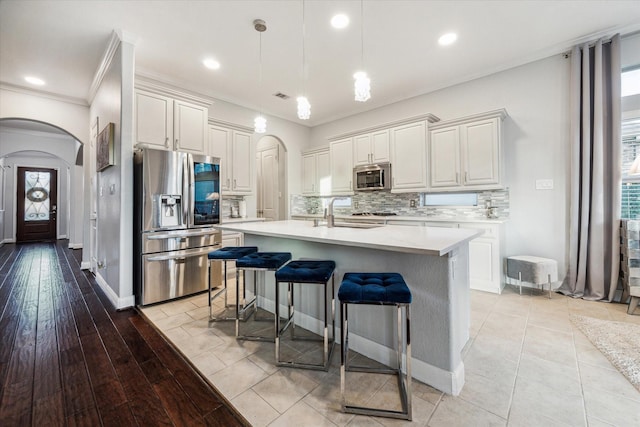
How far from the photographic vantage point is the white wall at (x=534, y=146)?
3303mm

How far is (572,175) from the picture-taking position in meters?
3.13

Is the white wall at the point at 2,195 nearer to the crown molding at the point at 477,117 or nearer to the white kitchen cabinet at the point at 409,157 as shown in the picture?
the white kitchen cabinet at the point at 409,157

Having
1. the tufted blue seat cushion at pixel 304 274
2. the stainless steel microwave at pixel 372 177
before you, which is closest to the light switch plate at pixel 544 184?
the stainless steel microwave at pixel 372 177

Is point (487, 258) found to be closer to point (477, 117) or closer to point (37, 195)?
point (477, 117)

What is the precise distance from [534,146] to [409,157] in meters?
1.57

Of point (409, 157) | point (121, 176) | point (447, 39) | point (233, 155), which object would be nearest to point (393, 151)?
point (409, 157)

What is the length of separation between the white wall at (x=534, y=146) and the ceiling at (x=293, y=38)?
235mm

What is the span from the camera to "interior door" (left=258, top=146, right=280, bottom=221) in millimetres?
6066

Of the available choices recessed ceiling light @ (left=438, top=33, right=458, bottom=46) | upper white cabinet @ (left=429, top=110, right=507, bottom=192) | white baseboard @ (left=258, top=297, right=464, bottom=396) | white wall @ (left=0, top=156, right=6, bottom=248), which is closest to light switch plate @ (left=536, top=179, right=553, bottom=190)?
upper white cabinet @ (left=429, top=110, right=507, bottom=192)

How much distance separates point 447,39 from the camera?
3.10 metres

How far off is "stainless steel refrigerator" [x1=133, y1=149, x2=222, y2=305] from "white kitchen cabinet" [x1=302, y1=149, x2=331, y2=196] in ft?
8.57

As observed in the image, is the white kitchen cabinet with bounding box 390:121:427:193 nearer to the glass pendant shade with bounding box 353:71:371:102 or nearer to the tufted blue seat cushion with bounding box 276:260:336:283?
the glass pendant shade with bounding box 353:71:371:102

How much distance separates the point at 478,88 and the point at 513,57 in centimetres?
52

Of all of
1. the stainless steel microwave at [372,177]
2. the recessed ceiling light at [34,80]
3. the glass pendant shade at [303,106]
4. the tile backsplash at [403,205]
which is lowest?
the tile backsplash at [403,205]
